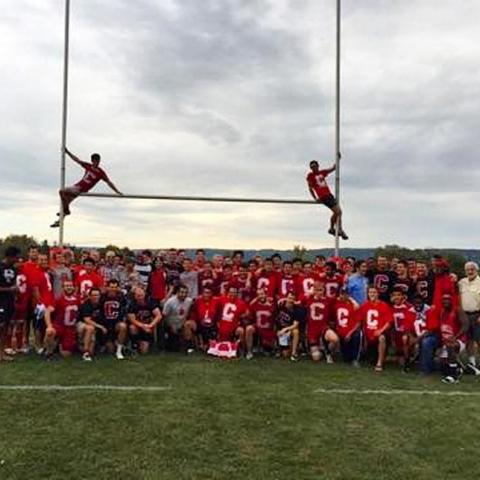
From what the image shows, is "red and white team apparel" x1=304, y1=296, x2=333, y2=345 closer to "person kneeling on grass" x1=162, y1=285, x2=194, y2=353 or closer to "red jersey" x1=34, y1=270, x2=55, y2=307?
"person kneeling on grass" x1=162, y1=285, x2=194, y2=353

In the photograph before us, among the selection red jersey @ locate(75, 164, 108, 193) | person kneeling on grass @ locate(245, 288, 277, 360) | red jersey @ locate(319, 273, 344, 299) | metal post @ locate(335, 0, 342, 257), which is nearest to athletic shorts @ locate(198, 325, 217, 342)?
person kneeling on grass @ locate(245, 288, 277, 360)

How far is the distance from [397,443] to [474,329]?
3.97 m

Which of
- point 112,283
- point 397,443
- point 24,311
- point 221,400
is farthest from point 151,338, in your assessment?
point 397,443

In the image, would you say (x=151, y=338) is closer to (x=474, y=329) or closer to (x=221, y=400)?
(x=221, y=400)

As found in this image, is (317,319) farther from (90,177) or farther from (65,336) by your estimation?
(90,177)

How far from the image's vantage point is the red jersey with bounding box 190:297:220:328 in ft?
31.5

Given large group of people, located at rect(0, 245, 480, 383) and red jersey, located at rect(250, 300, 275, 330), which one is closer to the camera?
large group of people, located at rect(0, 245, 480, 383)

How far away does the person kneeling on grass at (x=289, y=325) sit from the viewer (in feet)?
30.5

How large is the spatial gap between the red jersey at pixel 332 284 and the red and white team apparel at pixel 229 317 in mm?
1143

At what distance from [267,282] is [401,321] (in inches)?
78.2

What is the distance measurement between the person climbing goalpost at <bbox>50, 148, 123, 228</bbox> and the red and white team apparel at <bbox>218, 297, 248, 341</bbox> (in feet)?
12.5

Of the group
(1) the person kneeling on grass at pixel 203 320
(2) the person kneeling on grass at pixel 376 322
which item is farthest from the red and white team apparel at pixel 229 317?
(2) the person kneeling on grass at pixel 376 322

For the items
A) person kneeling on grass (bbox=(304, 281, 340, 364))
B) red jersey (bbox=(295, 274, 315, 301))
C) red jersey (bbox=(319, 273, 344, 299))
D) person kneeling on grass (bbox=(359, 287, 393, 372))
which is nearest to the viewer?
person kneeling on grass (bbox=(359, 287, 393, 372))

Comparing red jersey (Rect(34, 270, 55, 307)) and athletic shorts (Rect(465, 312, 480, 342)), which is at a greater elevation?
red jersey (Rect(34, 270, 55, 307))
